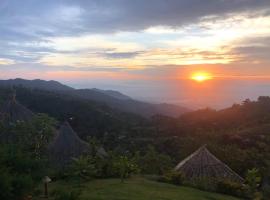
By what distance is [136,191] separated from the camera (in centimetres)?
1270

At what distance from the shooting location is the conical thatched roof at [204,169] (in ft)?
52.6

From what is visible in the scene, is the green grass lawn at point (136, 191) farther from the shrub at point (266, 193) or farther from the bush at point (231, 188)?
the shrub at point (266, 193)

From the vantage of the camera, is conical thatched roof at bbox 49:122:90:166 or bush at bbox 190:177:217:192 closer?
bush at bbox 190:177:217:192

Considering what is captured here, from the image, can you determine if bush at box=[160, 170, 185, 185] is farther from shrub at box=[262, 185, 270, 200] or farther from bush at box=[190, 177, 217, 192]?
shrub at box=[262, 185, 270, 200]

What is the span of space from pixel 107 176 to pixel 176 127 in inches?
1273

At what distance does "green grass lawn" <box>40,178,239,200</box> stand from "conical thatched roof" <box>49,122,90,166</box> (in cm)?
391

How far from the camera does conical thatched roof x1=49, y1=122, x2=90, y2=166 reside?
736 inches

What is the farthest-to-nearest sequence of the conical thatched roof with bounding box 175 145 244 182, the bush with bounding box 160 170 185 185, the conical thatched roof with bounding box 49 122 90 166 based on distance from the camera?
the conical thatched roof with bounding box 49 122 90 166
the conical thatched roof with bounding box 175 145 244 182
the bush with bounding box 160 170 185 185

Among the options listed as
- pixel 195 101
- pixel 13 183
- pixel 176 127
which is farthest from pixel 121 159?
pixel 195 101

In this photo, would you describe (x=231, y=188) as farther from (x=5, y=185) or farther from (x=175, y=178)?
(x=5, y=185)

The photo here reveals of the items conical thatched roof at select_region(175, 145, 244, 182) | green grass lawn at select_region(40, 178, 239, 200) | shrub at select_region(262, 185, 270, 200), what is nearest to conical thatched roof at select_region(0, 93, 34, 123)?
green grass lawn at select_region(40, 178, 239, 200)

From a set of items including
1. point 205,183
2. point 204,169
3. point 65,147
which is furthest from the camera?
point 65,147

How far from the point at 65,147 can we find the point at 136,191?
7266 millimetres

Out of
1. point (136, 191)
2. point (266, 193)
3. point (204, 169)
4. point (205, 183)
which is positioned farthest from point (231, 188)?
point (136, 191)
